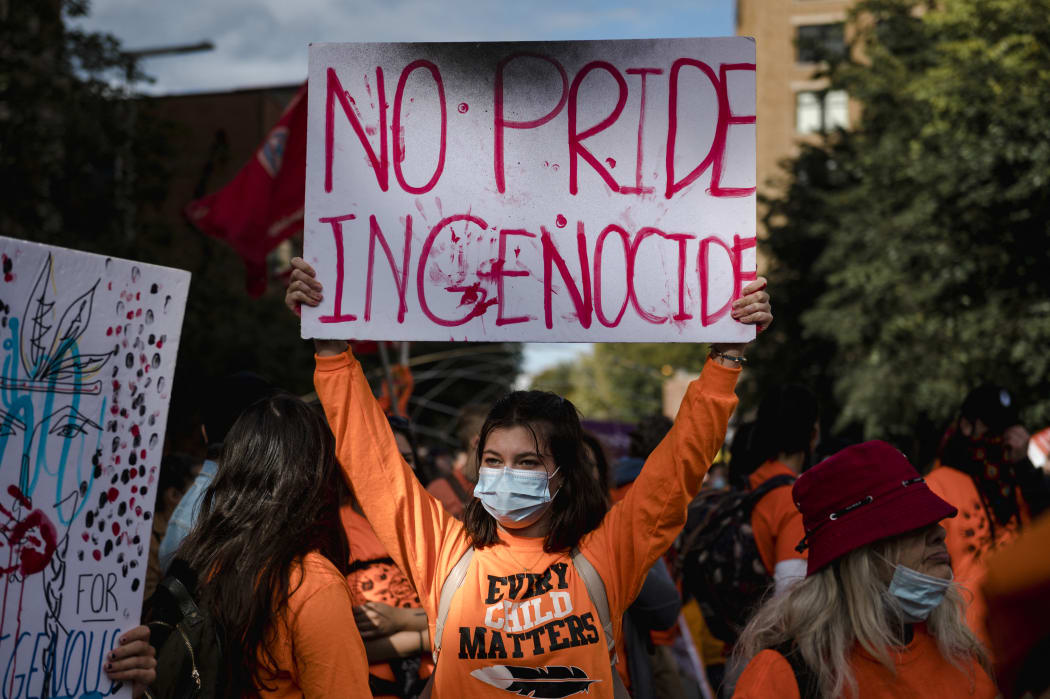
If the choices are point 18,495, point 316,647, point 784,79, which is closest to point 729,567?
point 316,647

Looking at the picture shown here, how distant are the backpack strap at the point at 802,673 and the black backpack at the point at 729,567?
1.60 m

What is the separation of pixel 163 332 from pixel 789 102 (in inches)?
2001

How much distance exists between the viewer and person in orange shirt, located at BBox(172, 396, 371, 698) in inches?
102

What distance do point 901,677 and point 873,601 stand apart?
0.18m

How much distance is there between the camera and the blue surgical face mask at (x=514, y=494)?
288 centimetres

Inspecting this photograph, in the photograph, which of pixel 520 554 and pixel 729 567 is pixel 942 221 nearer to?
pixel 729 567

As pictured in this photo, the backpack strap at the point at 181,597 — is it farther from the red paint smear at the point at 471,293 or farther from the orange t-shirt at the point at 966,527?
the orange t-shirt at the point at 966,527

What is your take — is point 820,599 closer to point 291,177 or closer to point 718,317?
point 718,317

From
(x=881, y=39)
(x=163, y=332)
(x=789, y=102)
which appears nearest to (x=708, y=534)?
(x=163, y=332)

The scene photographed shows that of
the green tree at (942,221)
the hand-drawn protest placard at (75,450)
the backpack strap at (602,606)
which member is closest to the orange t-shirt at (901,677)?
the backpack strap at (602,606)

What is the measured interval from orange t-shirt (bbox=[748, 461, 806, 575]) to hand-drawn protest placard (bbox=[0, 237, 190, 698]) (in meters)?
2.40

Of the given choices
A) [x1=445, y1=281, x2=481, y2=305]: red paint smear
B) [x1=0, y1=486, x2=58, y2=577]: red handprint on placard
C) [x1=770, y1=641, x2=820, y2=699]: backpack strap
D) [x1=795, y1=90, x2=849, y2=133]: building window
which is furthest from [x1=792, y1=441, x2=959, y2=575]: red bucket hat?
[x1=795, y1=90, x2=849, y2=133]: building window

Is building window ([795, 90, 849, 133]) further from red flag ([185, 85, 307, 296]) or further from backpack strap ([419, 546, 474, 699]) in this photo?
backpack strap ([419, 546, 474, 699])

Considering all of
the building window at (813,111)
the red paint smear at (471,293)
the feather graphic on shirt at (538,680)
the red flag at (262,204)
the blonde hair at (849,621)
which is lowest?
the feather graphic on shirt at (538,680)
